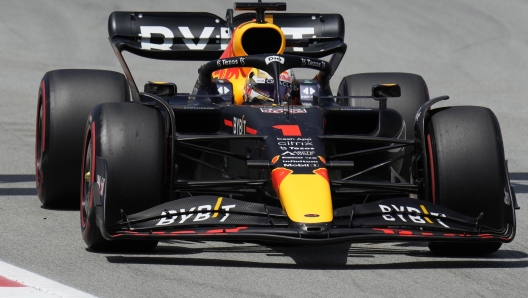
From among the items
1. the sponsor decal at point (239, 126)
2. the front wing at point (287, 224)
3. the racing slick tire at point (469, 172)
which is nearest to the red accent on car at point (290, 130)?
the sponsor decal at point (239, 126)

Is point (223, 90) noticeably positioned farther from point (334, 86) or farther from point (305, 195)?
point (334, 86)

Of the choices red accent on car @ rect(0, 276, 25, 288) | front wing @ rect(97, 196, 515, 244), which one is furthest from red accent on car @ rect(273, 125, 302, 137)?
red accent on car @ rect(0, 276, 25, 288)

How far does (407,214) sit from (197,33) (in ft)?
16.0

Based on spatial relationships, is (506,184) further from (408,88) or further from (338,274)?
(408,88)

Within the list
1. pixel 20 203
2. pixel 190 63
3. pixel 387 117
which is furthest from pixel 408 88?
pixel 190 63

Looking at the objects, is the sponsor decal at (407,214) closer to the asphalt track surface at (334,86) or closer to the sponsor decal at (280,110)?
the asphalt track surface at (334,86)

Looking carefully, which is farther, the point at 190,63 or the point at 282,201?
the point at 190,63

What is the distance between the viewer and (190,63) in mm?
20875

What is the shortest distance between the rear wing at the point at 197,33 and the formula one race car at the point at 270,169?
2006 millimetres

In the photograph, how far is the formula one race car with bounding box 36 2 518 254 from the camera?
686 cm

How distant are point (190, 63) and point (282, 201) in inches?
557

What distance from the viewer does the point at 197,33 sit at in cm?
1139

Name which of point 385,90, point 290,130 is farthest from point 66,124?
point 385,90

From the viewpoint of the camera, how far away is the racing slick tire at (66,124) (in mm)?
9094
